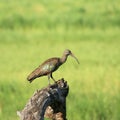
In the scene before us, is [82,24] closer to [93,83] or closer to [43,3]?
[43,3]

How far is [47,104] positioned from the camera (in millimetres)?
3773

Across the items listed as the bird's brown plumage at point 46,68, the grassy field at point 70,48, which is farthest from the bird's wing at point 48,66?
the grassy field at point 70,48

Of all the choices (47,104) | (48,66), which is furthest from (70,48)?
(47,104)

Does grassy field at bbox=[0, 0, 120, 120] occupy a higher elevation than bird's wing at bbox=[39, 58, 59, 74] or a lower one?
higher

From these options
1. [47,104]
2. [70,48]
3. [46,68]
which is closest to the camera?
[47,104]

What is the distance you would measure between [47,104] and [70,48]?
1039 centimetres

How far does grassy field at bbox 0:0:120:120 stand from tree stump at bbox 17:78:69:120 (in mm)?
2521

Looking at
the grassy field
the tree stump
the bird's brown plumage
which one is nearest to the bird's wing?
the bird's brown plumage

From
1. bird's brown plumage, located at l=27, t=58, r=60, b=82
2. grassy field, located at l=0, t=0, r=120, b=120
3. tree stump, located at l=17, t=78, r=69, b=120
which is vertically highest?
grassy field, located at l=0, t=0, r=120, b=120

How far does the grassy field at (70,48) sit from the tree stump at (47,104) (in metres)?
2.52

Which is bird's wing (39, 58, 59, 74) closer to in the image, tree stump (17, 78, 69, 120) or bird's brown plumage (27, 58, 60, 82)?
bird's brown plumage (27, 58, 60, 82)

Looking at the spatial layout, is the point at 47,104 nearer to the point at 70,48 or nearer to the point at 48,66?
the point at 48,66

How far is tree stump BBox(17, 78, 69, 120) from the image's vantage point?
3527 millimetres

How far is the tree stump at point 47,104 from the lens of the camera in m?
3.53
